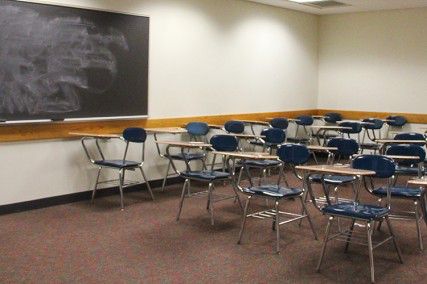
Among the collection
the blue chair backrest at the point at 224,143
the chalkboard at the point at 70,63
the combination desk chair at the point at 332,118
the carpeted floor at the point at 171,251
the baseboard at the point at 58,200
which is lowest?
the carpeted floor at the point at 171,251

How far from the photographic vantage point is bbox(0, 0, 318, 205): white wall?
6094 mm

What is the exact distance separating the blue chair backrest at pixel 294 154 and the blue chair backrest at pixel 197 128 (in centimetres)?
264

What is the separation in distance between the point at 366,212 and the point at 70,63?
3872mm

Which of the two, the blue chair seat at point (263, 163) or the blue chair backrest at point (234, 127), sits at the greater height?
the blue chair backrest at point (234, 127)

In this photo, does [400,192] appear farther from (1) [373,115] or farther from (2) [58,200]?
(1) [373,115]

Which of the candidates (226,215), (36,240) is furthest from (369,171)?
(36,240)

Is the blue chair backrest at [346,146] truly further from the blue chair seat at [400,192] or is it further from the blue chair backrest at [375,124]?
the blue chair backrest at [375,124]

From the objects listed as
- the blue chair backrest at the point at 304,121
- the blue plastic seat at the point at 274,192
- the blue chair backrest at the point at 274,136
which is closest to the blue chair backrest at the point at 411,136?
the blue chair backrest at the point at 274,136

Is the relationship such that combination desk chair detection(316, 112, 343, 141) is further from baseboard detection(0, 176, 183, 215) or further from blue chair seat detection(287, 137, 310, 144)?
baseboard detection(0, 176, 183, 215)

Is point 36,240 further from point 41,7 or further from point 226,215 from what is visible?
point 41,7

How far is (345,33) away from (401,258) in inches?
271

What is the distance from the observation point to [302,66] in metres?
10.5

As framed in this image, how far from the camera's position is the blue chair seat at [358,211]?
160 inches

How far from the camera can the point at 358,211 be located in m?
4.15
